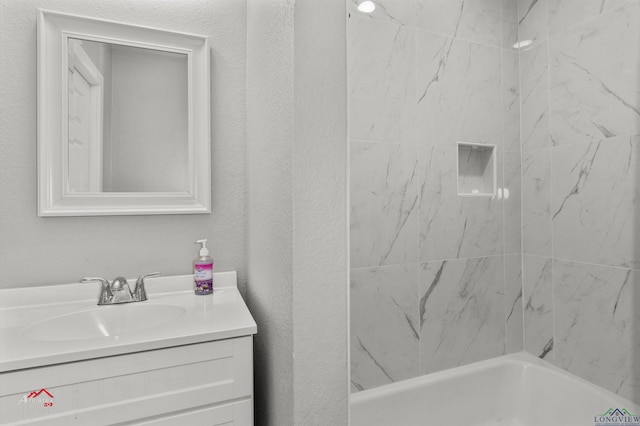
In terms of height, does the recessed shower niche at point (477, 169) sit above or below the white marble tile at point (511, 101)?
below

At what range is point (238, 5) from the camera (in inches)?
55.7

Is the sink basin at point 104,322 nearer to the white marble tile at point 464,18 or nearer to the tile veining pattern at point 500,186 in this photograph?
the tile veining pattern at point 500,186

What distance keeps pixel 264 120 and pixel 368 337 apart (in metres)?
1.15

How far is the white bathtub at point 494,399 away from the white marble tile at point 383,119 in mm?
1208

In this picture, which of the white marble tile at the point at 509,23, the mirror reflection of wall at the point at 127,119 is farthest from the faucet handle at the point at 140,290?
the white marble tile at the point at 509,23

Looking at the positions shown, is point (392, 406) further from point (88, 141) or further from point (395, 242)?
point (88, 141)

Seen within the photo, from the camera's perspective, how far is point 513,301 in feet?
6.67

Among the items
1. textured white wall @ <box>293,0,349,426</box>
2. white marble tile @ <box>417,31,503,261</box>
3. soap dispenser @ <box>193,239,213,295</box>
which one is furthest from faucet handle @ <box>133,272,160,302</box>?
white marble tile @ <box>417,31,503,261</box>

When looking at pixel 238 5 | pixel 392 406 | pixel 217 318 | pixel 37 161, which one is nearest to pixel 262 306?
pixel 217 318

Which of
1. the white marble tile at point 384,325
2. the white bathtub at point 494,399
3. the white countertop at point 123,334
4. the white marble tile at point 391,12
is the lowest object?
the white bathtub at point 494,399

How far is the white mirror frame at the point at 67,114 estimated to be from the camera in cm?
118

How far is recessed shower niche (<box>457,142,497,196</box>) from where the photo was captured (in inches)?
77.6

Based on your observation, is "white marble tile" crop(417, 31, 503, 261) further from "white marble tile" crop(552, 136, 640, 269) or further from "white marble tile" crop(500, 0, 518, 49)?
"white marble tile" crop(552, 136, 640, 269)

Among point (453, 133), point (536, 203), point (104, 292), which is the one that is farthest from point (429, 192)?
point (104, 292)
